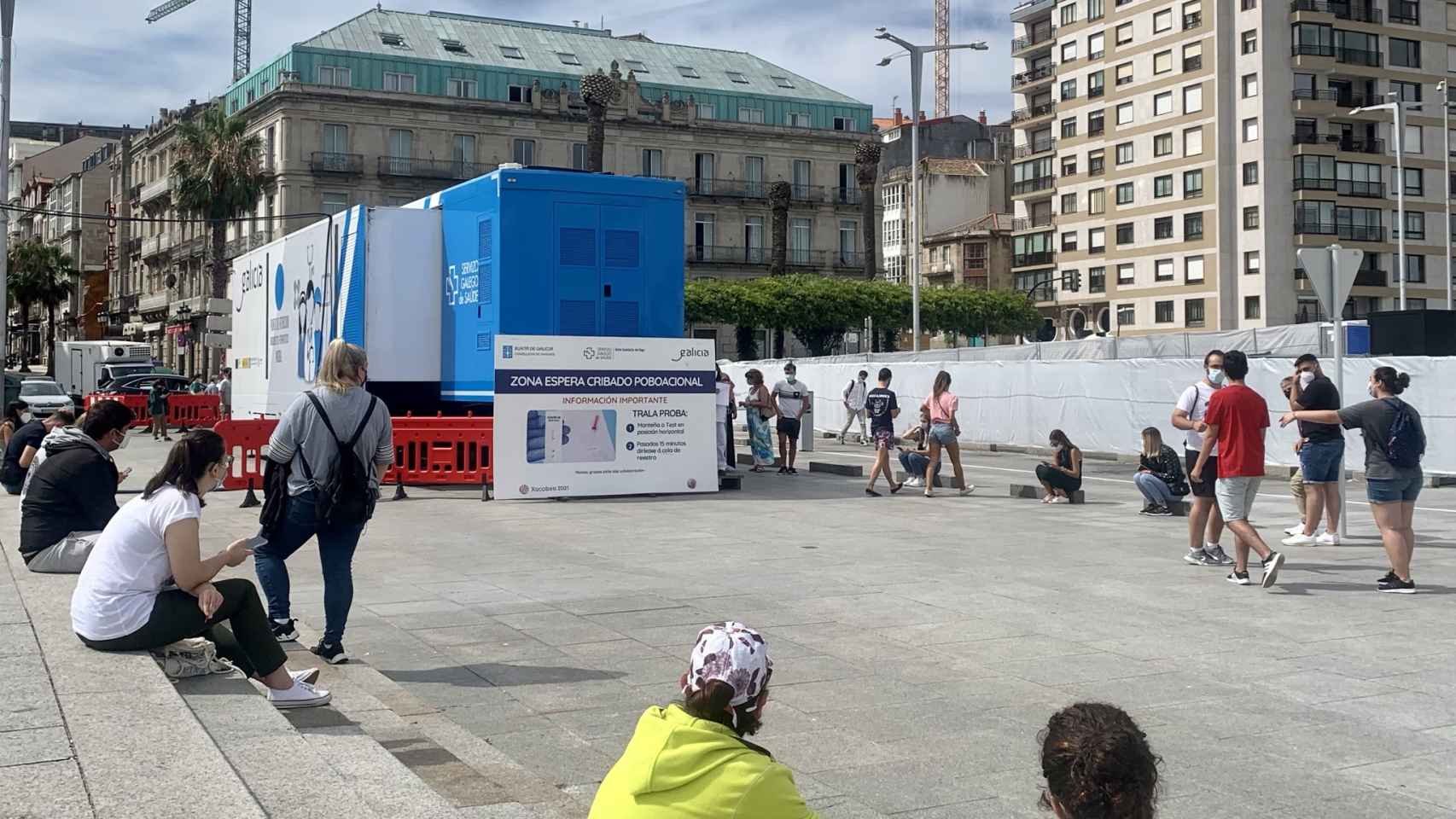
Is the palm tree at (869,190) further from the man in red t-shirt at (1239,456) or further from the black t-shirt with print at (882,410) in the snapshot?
the man in red t-shirt at (1239,456)

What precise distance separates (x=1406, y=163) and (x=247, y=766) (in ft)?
243

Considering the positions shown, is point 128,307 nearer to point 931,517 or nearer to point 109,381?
point 109,381

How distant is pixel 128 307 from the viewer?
95625 mm

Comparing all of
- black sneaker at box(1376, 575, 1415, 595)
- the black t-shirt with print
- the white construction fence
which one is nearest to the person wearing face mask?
the black t-shirt with print

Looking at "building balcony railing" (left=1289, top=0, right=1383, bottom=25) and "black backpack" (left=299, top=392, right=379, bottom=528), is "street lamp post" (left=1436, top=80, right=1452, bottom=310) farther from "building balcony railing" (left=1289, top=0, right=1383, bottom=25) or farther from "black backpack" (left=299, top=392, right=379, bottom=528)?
"black backpack" (left=299, top=392, right=379, bottom=528)

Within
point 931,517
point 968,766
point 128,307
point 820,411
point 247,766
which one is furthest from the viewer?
point 128,307

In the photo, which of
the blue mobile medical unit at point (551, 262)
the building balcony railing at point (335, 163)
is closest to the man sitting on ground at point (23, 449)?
the blue mobile medical unit at point (551, 262)

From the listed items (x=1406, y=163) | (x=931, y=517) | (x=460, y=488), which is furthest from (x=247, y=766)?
(x=1406, y=163)

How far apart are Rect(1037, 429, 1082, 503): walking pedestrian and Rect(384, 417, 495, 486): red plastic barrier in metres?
A: 6.91

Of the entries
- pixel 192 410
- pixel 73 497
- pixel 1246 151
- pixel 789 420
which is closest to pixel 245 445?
pixel 789 420

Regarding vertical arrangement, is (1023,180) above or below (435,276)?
above

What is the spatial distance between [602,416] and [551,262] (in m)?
1.99

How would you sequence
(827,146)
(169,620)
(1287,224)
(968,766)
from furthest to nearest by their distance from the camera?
(827,146)
(1287,224)
(169,620)
(968,766)

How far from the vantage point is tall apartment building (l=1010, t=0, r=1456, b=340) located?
219ft
